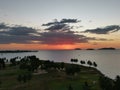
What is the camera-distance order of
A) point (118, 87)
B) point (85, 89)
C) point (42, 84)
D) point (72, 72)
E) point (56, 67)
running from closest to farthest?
point (118, 87) < point (85, 89) < point (42, 84) < point (72, 72) < point (56, 67)

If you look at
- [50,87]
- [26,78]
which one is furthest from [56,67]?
[50,87]

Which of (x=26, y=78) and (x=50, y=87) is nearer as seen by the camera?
(x=50, y=87)

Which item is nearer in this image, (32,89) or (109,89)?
(109,89)

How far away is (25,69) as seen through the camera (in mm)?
185000

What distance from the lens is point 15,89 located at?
103812 mm

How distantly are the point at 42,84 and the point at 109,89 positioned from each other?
39633 millimetres

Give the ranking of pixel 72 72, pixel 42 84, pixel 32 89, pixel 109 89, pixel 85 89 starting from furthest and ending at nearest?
1. pixel 72 72
2. pixel 42 84
3. pixel 32 89
4. pixel 85 89
5. pixel 109 89

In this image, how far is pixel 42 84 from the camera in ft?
374

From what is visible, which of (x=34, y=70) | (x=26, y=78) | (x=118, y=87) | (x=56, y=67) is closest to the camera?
(x=118, y=87)

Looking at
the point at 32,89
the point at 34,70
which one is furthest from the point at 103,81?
the point at 34,70

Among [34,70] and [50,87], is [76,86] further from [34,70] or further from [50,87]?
[34,70]

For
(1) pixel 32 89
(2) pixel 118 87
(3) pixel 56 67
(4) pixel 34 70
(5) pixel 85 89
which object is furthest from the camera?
(3) pixel 56 67

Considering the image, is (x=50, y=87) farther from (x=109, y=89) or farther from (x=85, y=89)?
(x=109, y=89)

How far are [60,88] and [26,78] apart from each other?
27742 mm
